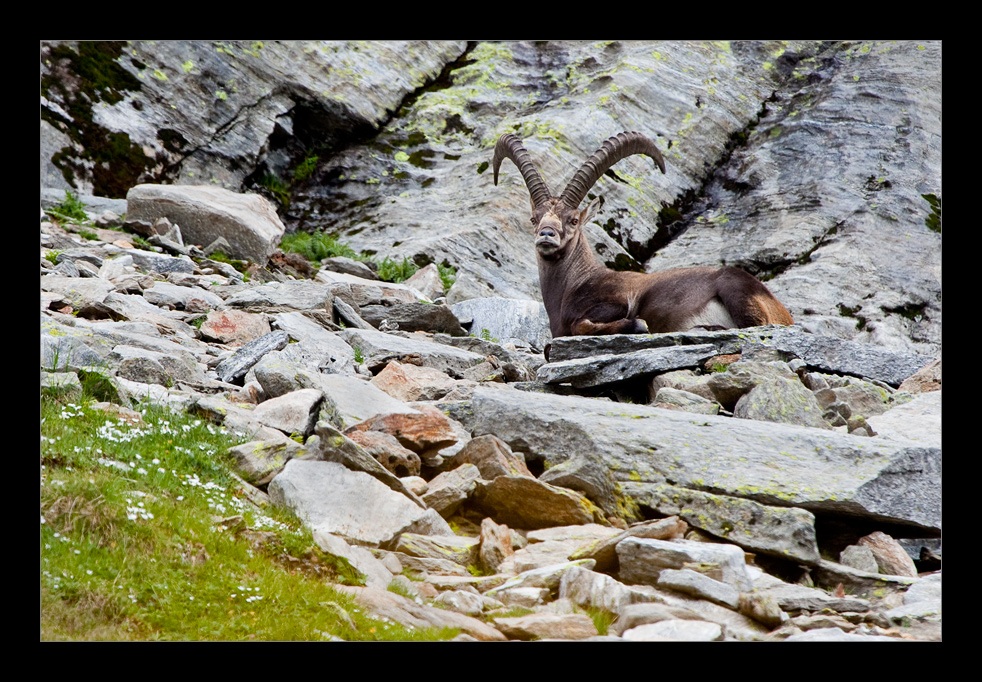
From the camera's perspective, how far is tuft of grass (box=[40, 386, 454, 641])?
12.7 ft

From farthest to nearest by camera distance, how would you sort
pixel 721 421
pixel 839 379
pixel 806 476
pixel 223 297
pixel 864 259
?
pixel 864 259, pixel 223 297, pixel 839 379, pixel 721 421, pixel 806 476

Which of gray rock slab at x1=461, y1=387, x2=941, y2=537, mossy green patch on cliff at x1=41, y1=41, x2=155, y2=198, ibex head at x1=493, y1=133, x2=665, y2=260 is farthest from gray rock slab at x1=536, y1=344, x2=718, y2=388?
mossy green patch on cliff at x1=41, y1=41, x2=155, y2=198

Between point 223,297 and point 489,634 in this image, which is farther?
point 223,297

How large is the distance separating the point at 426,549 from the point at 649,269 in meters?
14.7

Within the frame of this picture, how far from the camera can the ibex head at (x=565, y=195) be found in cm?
1304

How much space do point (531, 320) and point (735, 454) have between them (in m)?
8.12

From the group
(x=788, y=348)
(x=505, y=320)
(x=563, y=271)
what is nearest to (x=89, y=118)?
(x=505, y=320)

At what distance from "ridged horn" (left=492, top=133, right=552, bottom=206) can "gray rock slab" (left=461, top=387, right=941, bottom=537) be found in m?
7.34

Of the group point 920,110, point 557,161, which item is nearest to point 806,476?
point 557,161

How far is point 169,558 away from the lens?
425cm

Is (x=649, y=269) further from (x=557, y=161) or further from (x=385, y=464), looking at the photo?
(x=385, y=464)

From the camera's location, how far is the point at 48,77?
16.7 metres

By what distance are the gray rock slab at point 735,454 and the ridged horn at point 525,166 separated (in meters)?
7.34

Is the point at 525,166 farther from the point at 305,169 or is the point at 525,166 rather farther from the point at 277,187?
the point at 305,169
